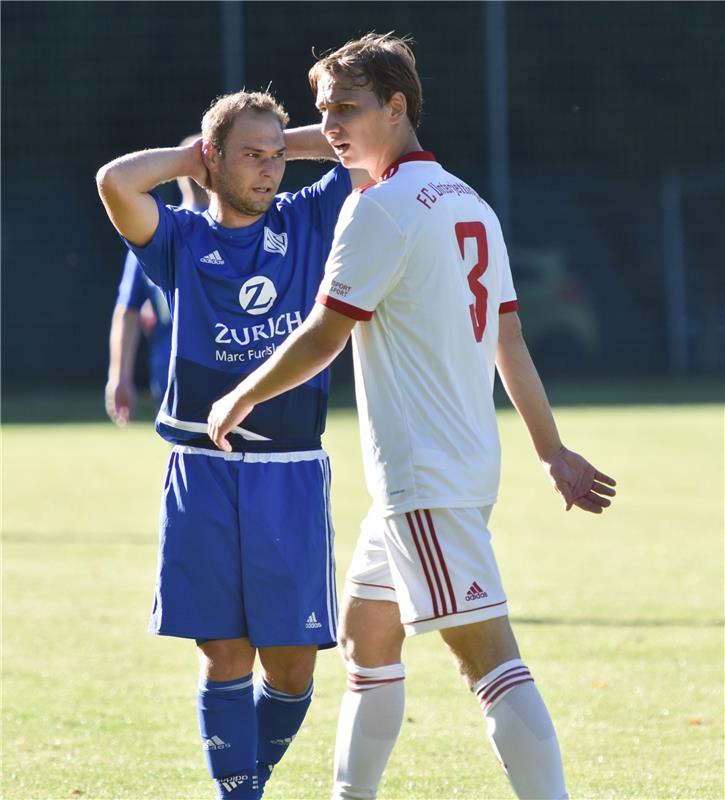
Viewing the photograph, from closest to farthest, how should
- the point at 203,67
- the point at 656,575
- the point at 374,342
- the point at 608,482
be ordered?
the point at 374,342
the point at 608,482
the point at 656,575
the point at 203,67

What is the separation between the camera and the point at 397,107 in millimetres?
3707

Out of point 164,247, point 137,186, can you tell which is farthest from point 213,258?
point 137,186

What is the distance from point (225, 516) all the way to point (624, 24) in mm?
24370

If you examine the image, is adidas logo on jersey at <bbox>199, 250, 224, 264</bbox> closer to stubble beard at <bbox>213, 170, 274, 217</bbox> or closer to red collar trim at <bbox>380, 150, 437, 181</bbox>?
stubble beard at <bbox>213, 170, 274, 217</bbox>

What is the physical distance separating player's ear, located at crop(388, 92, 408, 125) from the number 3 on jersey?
1.02 feet

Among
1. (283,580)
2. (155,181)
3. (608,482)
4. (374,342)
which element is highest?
(155,181)

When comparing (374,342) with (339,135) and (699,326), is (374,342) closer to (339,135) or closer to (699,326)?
(339,135)

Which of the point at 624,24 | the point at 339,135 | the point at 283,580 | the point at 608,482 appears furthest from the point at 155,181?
the point at 624,24

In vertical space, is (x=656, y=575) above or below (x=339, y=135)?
below

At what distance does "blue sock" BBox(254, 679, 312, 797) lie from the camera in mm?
4547

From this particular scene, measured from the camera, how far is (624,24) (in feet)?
88.6

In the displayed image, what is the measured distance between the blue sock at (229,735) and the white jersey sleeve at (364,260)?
130cm

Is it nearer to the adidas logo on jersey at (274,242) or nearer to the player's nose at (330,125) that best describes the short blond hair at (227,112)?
the adidas logo on jersey at (274,242)

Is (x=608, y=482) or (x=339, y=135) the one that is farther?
(x=608, y=482)
